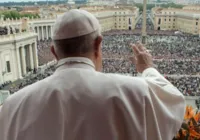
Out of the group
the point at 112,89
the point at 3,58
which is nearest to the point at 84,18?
the point at 112,89

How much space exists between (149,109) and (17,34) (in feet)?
66.6

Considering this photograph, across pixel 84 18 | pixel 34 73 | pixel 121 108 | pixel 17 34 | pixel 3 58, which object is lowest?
→ pixel 34 73

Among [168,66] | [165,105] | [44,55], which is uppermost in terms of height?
[165,105]

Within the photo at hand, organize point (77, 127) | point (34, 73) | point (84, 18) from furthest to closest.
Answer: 1. point (34, 73)
2. point (84, 18)
3. point (77, 127)

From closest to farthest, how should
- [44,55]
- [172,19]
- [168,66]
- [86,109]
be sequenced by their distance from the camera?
1. [86,109]
2. [168,66]
3. [44,55]
4. [172,19]

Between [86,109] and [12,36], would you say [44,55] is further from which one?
[86,109]

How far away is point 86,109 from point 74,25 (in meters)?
0.37

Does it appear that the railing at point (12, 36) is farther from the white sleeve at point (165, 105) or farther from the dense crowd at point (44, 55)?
the white sleeve at point (165, 105)

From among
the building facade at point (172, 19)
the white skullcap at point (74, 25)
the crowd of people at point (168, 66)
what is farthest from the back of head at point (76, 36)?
the building facade at point (172, 19)

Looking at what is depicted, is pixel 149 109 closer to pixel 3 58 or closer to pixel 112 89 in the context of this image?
pixel 112 89

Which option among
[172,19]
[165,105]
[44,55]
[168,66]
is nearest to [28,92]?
[165,105]

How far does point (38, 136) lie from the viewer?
1186mm

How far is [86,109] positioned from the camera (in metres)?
1.17

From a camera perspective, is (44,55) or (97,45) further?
(44,55)
